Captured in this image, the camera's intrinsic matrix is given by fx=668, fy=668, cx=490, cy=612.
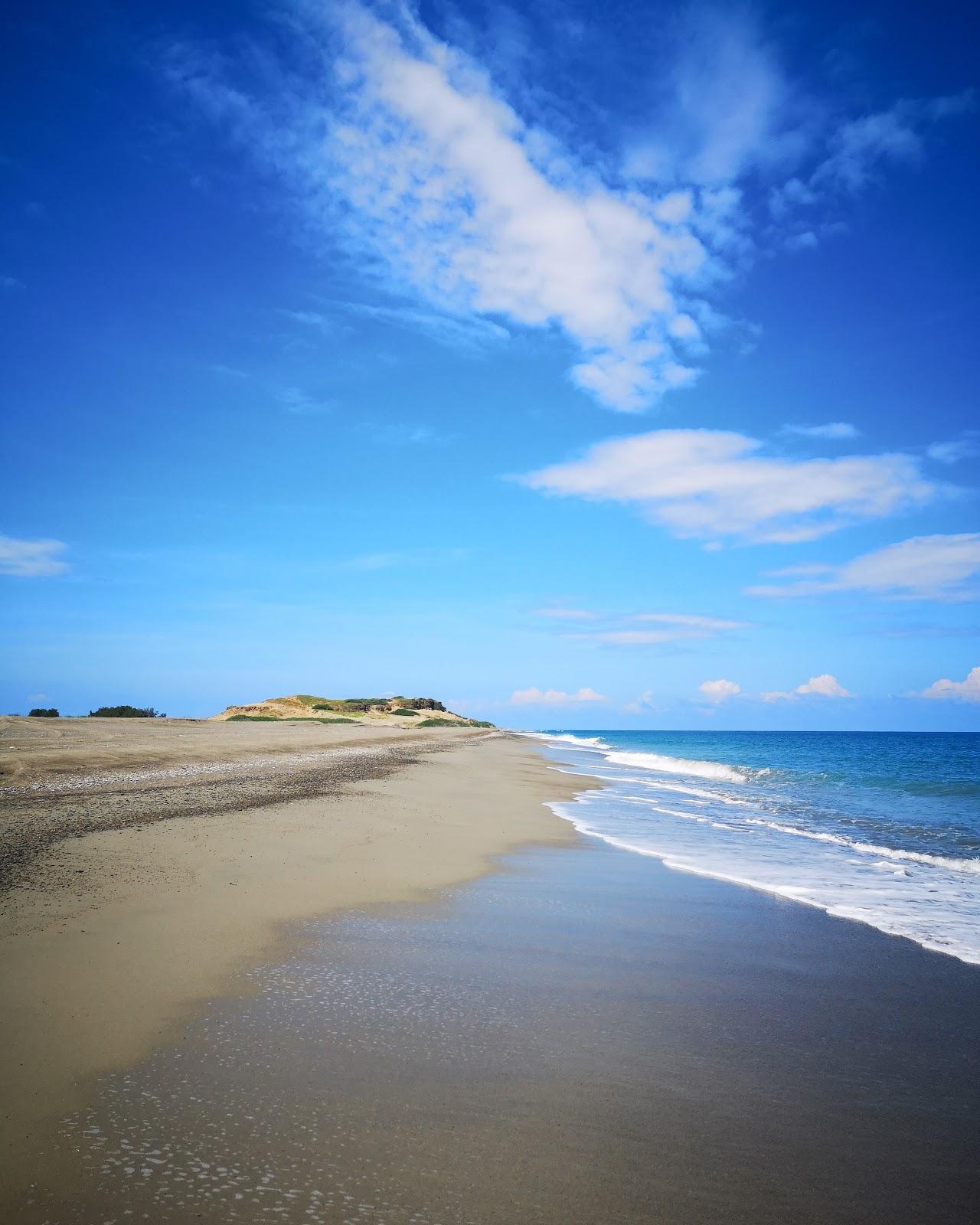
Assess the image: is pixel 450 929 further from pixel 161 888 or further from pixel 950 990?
pixel 950 990

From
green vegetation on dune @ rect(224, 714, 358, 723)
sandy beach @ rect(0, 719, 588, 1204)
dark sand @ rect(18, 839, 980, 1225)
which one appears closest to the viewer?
dark sand @ rect(18, 839, 980, 1225)

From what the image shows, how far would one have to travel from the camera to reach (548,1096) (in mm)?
3906

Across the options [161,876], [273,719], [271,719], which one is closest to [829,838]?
[161,876]

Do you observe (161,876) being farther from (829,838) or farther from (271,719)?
(271,719)

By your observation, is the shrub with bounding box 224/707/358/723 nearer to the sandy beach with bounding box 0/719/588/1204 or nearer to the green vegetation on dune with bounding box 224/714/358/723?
the green vegetation on dune with bounding box 224/714/358/723

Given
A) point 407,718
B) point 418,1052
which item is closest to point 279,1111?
point 418,1052

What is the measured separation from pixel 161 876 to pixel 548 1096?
579 cm

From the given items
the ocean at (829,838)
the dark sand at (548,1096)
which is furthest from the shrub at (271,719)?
the dark sand at (548,1096)

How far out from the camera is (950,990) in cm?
588

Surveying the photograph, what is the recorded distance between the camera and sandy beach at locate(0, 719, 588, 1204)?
14.0 ft

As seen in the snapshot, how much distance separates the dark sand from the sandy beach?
37 centimetres

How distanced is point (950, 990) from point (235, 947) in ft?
20.9

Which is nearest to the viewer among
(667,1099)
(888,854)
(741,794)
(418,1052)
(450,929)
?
(667,1099)

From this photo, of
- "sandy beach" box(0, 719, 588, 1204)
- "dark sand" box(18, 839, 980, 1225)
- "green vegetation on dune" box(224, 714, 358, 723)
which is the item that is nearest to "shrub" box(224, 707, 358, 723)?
"green vegetation on dune" box(224, 714, 358, 723)
